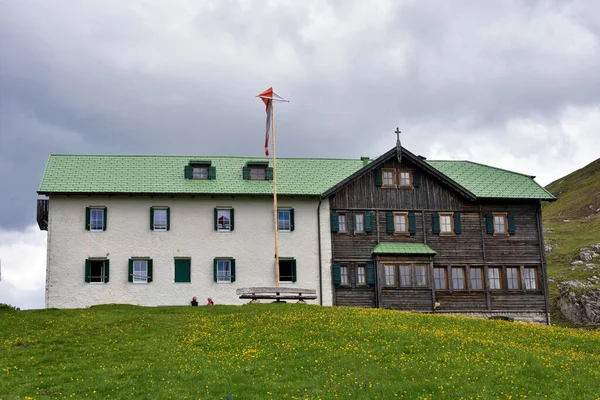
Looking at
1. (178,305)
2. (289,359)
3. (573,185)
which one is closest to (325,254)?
(178,305)

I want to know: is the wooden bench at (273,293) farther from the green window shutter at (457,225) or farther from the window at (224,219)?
the green window shutter at (457,225)

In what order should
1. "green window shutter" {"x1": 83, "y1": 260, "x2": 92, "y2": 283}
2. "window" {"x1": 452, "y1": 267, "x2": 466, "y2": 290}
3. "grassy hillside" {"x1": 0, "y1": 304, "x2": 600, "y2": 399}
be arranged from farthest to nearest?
1. "window" {"x1": 452, "y1": 267, "x2": 466, "y2": 290}
2. "green window shutter" {"x1": 83, "y1": 260, "x2": 92, "y2": 283}
3. "grassy hillside" {"x1": 0, "y1": 304, "x2": 600, "y2": 399}

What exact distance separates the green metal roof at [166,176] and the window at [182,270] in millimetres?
4411

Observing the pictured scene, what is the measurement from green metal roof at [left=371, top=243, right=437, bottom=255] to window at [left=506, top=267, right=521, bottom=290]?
18.8 feet

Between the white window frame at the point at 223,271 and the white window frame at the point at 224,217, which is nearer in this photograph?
the white window frame at the point at 223,271

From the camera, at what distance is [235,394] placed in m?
22.8

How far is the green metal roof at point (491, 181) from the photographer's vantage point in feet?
169

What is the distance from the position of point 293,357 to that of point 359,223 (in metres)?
23.5

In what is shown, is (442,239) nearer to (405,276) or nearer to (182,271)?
(405,276)

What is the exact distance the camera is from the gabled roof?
50500 millimetres

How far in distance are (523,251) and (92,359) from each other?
32.7 meters

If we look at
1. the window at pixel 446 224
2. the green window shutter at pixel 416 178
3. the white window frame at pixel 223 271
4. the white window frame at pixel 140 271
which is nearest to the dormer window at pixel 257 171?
the white window frame at pixel 223 271

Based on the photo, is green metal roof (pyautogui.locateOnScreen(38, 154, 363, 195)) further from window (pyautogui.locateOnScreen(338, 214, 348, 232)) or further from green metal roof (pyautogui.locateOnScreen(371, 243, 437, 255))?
green metal roof (pyautogui.locateOnScreen(371, 243, 437, 255))

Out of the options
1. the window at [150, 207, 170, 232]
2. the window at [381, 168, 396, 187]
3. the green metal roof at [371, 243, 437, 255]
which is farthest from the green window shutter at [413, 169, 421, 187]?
the window at [150, 207, 170, 232]
